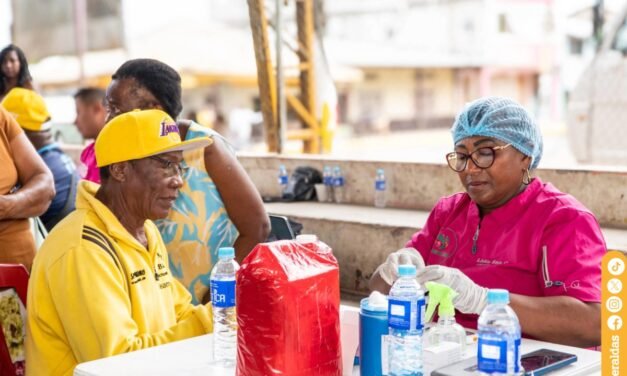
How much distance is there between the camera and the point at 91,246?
2.36 meters

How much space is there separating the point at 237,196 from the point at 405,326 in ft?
4.94

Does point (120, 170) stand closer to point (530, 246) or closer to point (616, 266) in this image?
point (530, 246)

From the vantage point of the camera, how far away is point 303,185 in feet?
20.6

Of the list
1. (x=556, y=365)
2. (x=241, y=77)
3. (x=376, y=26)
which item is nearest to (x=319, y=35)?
(x=241, y=77)

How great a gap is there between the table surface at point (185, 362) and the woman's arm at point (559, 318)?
9 cm

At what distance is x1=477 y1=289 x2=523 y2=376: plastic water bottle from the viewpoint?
1747 millimetres

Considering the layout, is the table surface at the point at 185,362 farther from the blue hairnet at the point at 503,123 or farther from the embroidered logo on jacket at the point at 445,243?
Answer: the blue hairnet at the point at 503,123

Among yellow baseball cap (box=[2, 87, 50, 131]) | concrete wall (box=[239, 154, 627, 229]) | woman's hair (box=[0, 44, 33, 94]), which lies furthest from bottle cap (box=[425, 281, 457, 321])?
woman's hair (box=[0, 44, 33, 94])

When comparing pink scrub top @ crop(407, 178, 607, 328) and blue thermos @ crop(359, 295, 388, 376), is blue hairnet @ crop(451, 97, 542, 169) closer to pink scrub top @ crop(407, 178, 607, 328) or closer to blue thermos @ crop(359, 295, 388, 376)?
pink scrub top @ crop(407, 178, 607, 328)

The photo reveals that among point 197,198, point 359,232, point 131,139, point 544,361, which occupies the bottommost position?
point 359,232

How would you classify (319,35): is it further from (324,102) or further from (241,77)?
(241,77)

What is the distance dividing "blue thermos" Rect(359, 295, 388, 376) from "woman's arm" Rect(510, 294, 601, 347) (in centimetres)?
67

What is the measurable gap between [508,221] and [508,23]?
24.5m

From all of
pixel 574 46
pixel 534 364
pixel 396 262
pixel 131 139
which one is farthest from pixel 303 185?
pixel 574 46
